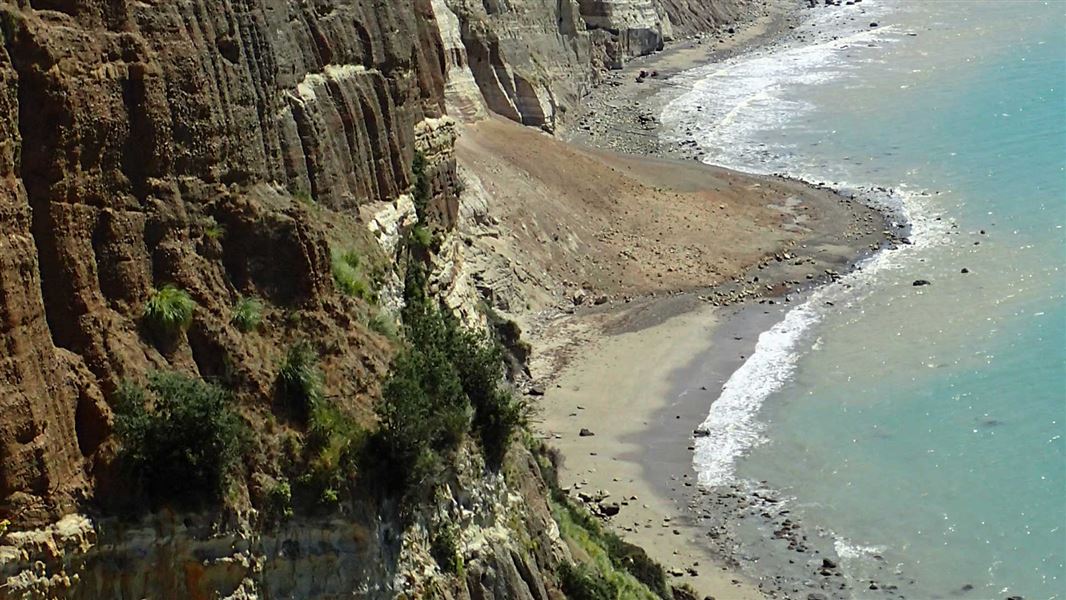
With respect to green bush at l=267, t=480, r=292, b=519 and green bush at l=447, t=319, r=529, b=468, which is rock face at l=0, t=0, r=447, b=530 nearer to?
green bush at l=267, t=480, r=292, b=519

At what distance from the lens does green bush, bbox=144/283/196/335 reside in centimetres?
1747

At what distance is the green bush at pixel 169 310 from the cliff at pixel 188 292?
0.27 feet

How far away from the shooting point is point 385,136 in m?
26.1

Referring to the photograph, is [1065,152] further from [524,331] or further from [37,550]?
[37,550]

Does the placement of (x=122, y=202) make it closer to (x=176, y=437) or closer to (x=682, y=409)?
(x=176, y=437)

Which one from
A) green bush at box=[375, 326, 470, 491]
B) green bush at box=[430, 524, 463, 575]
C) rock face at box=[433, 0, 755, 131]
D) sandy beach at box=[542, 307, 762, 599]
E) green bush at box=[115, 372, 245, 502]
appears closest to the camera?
green bush at box=[115, 372, 245, 502]

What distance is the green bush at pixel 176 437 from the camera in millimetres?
16578

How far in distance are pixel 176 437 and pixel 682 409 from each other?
93.6 ft

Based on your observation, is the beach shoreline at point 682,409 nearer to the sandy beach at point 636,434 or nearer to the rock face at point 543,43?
the sandy beach at point 636,434

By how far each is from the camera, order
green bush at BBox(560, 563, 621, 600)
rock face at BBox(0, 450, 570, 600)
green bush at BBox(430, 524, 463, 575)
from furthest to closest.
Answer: green bush at BBox(560, 563, 621, 600) → green bush at BBox(430, 524, 463, 575) → rock face at BBox(0, 450, 570, 600)

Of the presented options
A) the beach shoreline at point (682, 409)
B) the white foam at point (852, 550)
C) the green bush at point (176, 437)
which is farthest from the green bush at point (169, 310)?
the white foam at point (852, 550)

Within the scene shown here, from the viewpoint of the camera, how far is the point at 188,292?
1811 centimetres

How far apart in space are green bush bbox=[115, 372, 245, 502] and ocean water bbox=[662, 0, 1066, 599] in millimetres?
21089

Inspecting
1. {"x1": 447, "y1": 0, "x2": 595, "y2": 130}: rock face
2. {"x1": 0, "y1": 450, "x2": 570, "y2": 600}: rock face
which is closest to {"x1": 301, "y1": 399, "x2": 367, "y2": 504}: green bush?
{"x1": 0, "y1": 450, "x2": 570, "y2": 600}: rock face
